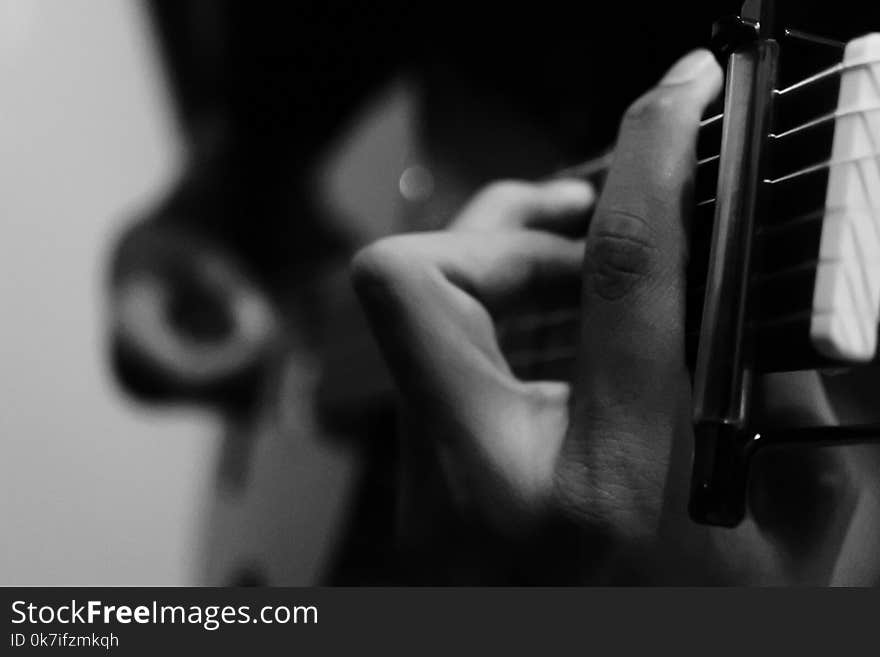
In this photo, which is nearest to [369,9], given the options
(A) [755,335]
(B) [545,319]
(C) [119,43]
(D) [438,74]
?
(D) [438,74]

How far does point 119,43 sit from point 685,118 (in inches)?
16.3

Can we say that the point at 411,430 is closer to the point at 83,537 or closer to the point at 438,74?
the point at 83,537

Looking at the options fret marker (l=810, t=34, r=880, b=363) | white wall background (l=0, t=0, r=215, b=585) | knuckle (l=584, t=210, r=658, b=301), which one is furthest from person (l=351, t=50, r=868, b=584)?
white wall background (l=0, t=0, r=215, b=585)

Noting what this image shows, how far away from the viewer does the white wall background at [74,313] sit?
0.58 m

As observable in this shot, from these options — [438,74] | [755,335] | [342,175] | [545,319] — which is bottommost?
[755,335]

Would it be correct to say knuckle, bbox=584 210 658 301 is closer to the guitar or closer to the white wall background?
the guitar

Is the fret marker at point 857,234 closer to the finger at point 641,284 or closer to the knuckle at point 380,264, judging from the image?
the finger at point 641,284

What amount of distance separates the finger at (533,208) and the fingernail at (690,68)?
124mm

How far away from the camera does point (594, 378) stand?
1.57ft

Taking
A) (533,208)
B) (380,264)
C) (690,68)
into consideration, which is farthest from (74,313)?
(690,68)

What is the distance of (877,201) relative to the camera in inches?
14.5

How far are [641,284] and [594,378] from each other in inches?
2.4

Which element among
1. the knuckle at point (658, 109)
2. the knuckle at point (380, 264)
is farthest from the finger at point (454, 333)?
the knuckle at point (658, 109)

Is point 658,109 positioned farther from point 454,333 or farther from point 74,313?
point 74,313
